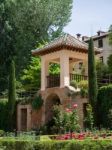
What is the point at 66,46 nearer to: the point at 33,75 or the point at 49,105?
the point at 49,105

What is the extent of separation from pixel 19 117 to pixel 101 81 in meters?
7.76

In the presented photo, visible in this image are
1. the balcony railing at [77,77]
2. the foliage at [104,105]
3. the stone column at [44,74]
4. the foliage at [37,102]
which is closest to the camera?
the foliage at [104,105]

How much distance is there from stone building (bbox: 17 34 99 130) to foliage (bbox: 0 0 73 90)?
43.1 feet

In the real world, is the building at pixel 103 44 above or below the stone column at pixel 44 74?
→ above

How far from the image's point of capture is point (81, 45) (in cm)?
3319

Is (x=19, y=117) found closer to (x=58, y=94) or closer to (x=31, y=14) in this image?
(x=58, y=94)

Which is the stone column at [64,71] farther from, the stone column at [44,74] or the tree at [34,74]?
the tree at [34,74]

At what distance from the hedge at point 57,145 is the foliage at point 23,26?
89.8 ft

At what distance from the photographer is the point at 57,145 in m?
17.6

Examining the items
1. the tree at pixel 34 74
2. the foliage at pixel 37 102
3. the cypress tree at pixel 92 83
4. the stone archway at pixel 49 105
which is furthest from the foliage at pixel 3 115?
the cypress tree at pixel 92 83

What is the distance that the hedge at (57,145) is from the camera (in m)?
15.6

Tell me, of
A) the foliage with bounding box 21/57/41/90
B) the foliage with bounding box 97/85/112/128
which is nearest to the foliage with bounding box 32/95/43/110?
the foliage with bounding box 97/85/112/128

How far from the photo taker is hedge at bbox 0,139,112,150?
615 inches

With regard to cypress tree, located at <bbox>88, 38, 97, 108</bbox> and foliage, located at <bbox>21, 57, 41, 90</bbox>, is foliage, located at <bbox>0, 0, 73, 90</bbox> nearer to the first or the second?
foliage, located at <bbox>21, 57, 41, 90</bbox>
